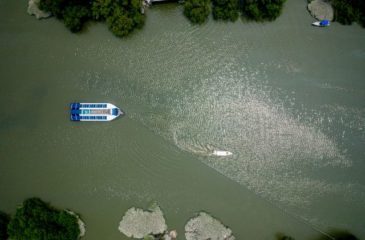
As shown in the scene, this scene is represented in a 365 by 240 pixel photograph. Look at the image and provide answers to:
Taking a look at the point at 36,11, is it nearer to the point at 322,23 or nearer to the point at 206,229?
the point at 206,229

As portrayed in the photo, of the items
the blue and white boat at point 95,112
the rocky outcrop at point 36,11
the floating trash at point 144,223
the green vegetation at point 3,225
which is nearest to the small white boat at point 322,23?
the blue and white boat at point 95,112

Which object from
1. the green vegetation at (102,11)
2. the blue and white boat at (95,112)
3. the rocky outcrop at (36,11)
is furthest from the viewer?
the rocky outcrop at (36,11)

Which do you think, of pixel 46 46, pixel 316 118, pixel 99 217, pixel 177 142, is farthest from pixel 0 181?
pixel 316 118

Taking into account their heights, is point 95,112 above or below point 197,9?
below

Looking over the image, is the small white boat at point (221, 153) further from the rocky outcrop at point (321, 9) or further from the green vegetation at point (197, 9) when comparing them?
the rocky outcrop at point (321, 9)

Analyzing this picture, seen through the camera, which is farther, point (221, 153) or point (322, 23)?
point (322, 23)

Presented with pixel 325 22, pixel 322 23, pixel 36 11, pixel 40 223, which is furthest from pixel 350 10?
pixel 40 223

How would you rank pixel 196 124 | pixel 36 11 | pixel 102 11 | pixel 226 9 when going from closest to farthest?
pixel 102 11 → pixel 226 9 → pixel 196 124 → pixel 36 11

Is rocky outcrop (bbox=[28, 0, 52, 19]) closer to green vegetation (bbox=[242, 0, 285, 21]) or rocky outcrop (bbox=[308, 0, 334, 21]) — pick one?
green vegetation (bbox=[242, 0, 285, 21])
